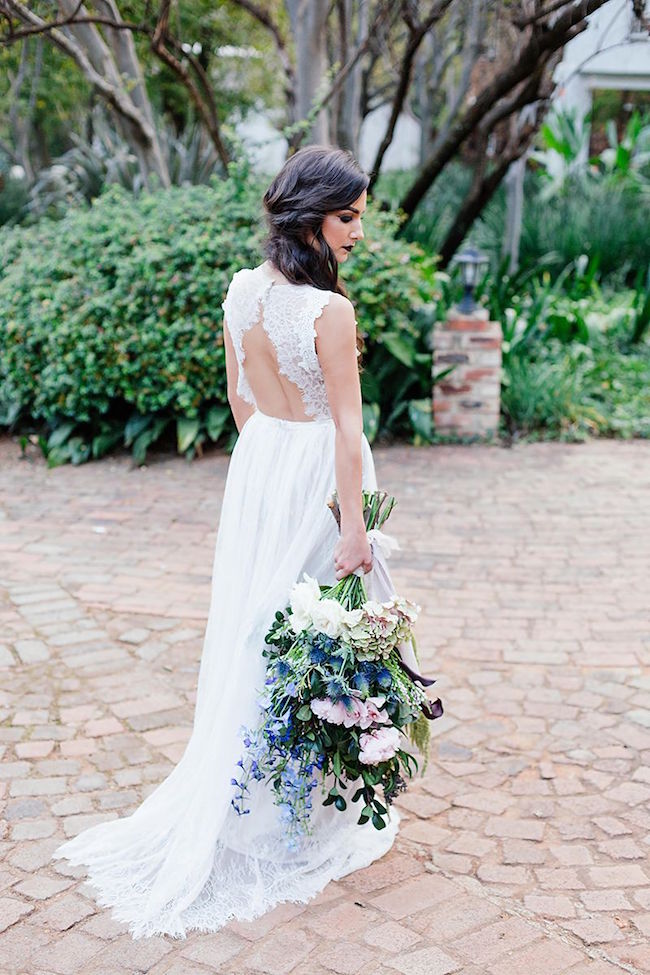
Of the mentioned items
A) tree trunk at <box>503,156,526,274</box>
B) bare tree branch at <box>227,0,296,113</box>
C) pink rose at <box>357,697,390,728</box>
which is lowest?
pink rose at <box>357,697,390,728</box>

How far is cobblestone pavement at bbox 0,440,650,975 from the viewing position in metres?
2.54

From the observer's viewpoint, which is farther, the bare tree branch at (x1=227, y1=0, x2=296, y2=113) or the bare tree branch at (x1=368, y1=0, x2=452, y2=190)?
the bare tree branch at (x1=227, y1=0, x2=296, y2=113)

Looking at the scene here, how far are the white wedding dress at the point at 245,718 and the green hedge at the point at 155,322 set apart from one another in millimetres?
3922

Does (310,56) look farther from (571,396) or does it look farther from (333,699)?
(333,699)

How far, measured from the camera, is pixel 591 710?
3820 millimetres

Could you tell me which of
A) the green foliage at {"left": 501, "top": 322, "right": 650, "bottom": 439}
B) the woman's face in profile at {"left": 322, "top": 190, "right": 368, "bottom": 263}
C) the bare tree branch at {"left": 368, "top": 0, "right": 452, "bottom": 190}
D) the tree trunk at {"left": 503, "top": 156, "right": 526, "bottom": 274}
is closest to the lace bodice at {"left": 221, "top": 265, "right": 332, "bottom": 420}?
the woman's face in profile at {"left": 322, "top": 190, "right": 368, "bottom": 263}

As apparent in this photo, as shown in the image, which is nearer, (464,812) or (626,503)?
(464,812)

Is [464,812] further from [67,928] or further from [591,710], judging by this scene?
[67,928]

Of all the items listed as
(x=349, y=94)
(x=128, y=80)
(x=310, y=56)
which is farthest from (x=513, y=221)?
(x=128, y=80)

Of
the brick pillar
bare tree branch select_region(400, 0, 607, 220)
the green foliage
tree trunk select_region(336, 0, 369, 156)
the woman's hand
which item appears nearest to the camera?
the woman's hand

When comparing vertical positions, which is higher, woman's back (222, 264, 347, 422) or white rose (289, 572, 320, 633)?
woman's back (222, 264, 347, 422)

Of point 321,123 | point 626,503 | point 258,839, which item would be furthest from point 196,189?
point 258,839

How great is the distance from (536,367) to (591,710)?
4663 mm

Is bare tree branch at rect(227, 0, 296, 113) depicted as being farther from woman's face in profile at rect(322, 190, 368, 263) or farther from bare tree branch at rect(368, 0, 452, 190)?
woman's face in profile at rect(322, 190, 368, 263)
